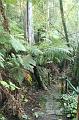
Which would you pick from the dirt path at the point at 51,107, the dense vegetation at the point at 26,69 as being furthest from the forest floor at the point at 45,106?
the dense vegetation at the point at 26,69

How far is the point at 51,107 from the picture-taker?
261 inches

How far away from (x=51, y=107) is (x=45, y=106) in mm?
160

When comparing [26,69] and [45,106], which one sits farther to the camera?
[26,69]

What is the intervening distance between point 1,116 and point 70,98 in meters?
2.14

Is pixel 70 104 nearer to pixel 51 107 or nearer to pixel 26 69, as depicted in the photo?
pixel 51 107

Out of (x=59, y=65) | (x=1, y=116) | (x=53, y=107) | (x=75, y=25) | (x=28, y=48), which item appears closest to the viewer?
(x=1, y=116)

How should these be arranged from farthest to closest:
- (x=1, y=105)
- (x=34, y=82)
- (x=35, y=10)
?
1. (x=35, y=10)
2. (x=34, y=82)
3. (x=1, y=105)

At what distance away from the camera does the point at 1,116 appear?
18.3 feet

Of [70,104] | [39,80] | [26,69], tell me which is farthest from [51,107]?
[39,80]

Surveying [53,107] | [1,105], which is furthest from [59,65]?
[1,105]

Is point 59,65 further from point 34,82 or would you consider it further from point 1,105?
point 1,105

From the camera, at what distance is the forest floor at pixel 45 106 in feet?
19.9

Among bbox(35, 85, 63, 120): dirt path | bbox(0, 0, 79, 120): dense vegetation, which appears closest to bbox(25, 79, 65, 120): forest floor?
bbox(35, 85, 63, 120): dirt path

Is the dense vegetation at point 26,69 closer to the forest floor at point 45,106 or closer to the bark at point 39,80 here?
the bark at point 39,80
